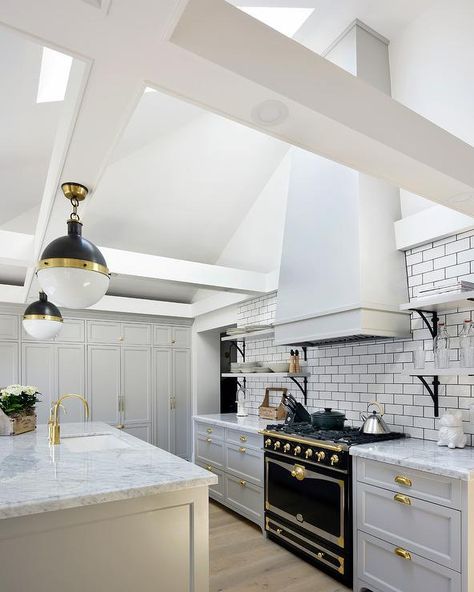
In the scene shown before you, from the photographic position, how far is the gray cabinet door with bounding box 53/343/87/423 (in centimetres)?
567

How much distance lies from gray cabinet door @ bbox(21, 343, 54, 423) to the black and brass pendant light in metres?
3.74

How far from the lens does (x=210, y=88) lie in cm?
142

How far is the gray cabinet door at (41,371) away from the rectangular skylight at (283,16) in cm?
444

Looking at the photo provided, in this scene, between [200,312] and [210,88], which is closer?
[210,88]

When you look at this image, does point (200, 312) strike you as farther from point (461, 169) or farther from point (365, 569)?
point (461, 169)

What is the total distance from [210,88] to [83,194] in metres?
1.09

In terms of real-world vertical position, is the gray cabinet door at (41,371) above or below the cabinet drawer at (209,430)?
above

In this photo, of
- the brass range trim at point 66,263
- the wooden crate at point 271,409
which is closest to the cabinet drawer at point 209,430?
the wooden crate at point 271,409

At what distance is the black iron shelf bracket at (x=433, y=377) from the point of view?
10.2ft

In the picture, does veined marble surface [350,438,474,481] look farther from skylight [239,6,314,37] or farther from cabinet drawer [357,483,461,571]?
skylight [239,6,314,37]

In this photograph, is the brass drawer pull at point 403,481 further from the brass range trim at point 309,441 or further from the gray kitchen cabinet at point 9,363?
the gray kitchen cabinet at point 9,363

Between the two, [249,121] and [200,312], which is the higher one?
[249,121]

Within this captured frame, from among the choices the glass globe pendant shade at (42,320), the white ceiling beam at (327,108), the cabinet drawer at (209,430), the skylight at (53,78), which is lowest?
the cabinet drawer at (209,430)

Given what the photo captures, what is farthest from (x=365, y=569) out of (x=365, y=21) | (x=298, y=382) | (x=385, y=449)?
(x=365, y=21)
